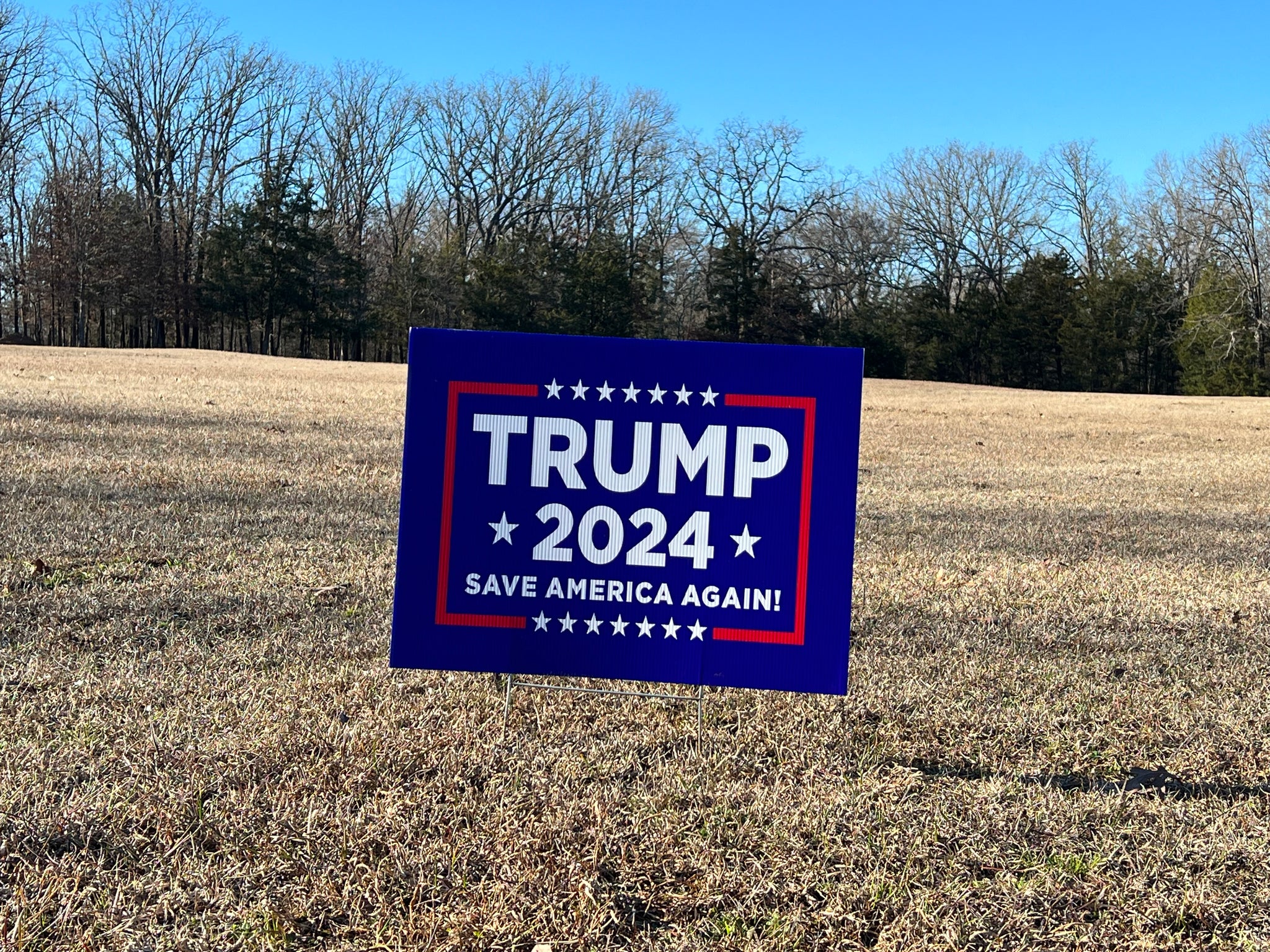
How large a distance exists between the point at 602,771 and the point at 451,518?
852 millimetres

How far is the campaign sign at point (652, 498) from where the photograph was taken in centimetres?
309

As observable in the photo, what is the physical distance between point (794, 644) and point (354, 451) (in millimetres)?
7693

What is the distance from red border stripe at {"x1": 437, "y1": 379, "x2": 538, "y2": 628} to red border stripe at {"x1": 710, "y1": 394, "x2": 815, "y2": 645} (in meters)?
0.64

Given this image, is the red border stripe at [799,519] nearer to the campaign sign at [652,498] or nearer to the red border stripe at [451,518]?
the campaign sign at [652,498]

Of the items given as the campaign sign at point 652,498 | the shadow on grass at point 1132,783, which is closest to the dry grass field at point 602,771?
the shadow on grass at point 1132,783

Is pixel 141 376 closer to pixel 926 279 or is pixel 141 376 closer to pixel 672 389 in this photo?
pixel 672 389

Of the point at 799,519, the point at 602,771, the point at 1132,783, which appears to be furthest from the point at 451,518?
the point at 1132,783

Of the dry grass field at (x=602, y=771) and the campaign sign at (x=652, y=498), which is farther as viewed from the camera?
the campaign sign at (x=652, y=498)

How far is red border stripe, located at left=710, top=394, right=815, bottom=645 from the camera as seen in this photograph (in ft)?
10.1

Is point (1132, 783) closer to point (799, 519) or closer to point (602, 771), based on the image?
point (799, 519)

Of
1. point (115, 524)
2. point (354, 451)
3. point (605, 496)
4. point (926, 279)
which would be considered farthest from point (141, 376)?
point (926, 279)

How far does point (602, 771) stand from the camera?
3.07 m

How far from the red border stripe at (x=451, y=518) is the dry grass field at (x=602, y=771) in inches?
15.0

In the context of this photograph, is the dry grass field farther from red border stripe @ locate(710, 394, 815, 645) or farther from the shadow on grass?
red border stripe @ locate(710, 394, 815, 645)
